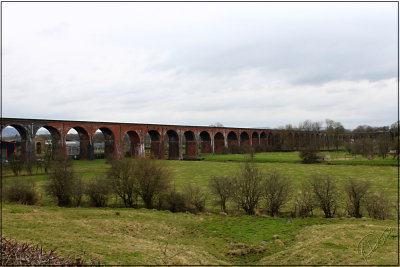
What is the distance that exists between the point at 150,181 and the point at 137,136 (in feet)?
105

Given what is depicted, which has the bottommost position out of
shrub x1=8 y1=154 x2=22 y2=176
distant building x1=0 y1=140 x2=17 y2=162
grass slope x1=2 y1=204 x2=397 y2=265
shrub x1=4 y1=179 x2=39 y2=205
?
grass slope x1=2 y1=204 x2=397 y2=265

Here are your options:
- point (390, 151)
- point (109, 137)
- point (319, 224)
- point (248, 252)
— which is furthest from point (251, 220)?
point (390, 151)

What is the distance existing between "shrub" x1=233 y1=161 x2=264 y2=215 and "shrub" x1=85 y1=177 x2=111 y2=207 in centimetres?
884

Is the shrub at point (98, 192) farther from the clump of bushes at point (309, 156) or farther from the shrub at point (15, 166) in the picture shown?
the clump of bushes at point (309, 156)

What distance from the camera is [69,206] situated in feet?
59.1

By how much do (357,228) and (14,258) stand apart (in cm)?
1190

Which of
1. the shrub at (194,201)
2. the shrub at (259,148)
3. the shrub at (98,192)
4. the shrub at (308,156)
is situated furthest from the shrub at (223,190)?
the shrub at (259,148)

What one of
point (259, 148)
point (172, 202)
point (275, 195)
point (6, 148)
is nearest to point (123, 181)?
point (172, 202)

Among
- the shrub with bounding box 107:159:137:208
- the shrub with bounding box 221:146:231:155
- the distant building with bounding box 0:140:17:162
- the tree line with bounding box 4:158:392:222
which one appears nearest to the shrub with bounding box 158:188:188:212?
the tree line with bounding box 4:158:392:222

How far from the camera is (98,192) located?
18219mm

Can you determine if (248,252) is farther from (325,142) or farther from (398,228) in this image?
(325,142)

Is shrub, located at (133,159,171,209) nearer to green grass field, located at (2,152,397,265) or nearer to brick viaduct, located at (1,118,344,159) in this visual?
green grass field, located at (2,152,397,265)

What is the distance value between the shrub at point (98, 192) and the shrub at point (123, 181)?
431mm

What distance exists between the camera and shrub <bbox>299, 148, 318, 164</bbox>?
4228 cm
